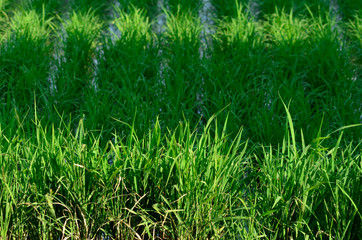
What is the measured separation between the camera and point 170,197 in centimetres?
198

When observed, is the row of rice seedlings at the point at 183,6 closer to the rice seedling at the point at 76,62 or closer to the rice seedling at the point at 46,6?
the rice seedling at the point at 76,62

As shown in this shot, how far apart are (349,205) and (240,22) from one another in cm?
207

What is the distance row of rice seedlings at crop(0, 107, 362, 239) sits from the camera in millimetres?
1879

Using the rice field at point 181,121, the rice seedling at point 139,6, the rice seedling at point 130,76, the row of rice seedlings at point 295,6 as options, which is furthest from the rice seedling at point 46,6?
the row of rice seedlings at point 295,6

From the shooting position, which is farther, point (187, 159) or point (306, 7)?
point (306, 7)

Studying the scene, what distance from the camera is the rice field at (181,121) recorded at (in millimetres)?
1916

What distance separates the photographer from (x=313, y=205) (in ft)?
6.35

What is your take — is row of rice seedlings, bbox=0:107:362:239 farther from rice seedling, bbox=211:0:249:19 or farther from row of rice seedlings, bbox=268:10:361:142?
rice seedling, bbox=211:0:249:19

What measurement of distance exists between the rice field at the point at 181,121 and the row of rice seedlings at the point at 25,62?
0.04ft

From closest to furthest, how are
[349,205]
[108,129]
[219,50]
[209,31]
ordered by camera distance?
[349,205] → [108,129] → [219,50] → [209,31]

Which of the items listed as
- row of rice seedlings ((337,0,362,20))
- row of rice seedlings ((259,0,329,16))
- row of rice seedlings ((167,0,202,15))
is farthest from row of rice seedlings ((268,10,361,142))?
row of rice seedlings ((167,0,202,15))

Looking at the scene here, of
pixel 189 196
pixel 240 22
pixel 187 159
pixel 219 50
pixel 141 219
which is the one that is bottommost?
pixel 141 219

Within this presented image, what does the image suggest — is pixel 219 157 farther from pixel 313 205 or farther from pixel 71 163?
pixel 71 163

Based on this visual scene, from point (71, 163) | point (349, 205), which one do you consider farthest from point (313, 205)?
point (71, 163)
